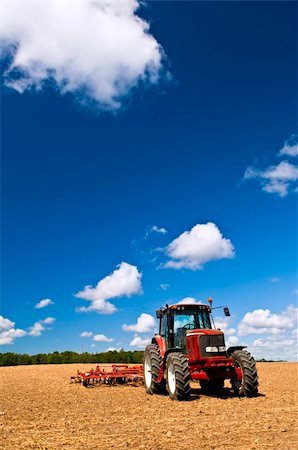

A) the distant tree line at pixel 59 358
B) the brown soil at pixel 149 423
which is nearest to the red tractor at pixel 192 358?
the brown soil at pixel 149 423

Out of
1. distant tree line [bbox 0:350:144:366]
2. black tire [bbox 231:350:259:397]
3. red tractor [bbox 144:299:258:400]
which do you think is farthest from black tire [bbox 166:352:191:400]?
distant tree line [bbox 0:350:144:366]

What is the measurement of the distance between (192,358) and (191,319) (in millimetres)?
1717

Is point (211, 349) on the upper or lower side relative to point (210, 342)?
lower

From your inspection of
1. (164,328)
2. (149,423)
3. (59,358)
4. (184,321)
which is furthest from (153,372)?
(59,358)

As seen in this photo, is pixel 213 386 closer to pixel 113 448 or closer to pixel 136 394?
pixel 136 394

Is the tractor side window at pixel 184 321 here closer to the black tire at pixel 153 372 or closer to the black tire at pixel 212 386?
the black tire at pixel 153 372

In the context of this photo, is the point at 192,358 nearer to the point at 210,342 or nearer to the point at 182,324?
the point at 210,342

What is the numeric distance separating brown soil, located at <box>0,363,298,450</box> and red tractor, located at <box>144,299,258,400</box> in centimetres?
53

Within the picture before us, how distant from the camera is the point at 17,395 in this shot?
1770cm

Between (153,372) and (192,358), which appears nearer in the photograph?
(192,358)

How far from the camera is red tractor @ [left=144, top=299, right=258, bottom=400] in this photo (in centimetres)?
1399

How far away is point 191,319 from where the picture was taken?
15945 millimetres

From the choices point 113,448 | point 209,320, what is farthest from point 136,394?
point 113,448

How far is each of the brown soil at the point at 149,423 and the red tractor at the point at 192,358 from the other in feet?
1.74
